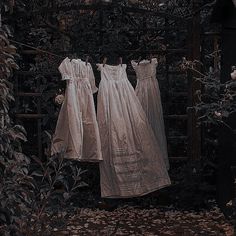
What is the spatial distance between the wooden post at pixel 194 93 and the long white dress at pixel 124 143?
45 cm

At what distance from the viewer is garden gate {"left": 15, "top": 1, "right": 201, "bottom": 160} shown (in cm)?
538

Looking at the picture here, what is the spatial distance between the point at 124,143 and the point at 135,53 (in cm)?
100

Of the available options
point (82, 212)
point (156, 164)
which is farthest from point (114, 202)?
point (156, 164)

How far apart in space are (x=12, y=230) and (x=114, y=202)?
9.11 feet

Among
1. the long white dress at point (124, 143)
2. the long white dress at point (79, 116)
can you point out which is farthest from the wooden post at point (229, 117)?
the long white dress at point (79, 116)

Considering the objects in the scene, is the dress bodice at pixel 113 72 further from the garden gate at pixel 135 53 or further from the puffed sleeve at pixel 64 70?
the garden gate at pixel 135 53

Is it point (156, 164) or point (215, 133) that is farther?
point (215, 133)

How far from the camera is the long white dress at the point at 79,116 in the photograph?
4.88 m

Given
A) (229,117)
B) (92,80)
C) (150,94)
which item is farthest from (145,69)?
(229,117)

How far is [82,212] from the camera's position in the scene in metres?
5.37

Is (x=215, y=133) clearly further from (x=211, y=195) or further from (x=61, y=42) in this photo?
(x=61, y=42)

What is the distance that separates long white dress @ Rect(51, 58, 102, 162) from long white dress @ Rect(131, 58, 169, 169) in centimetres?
45

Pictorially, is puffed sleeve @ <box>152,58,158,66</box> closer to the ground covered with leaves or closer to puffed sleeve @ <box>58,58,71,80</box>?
puffed sleeve @ <box>58,58,71,80</box>

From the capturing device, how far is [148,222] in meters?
5.10
